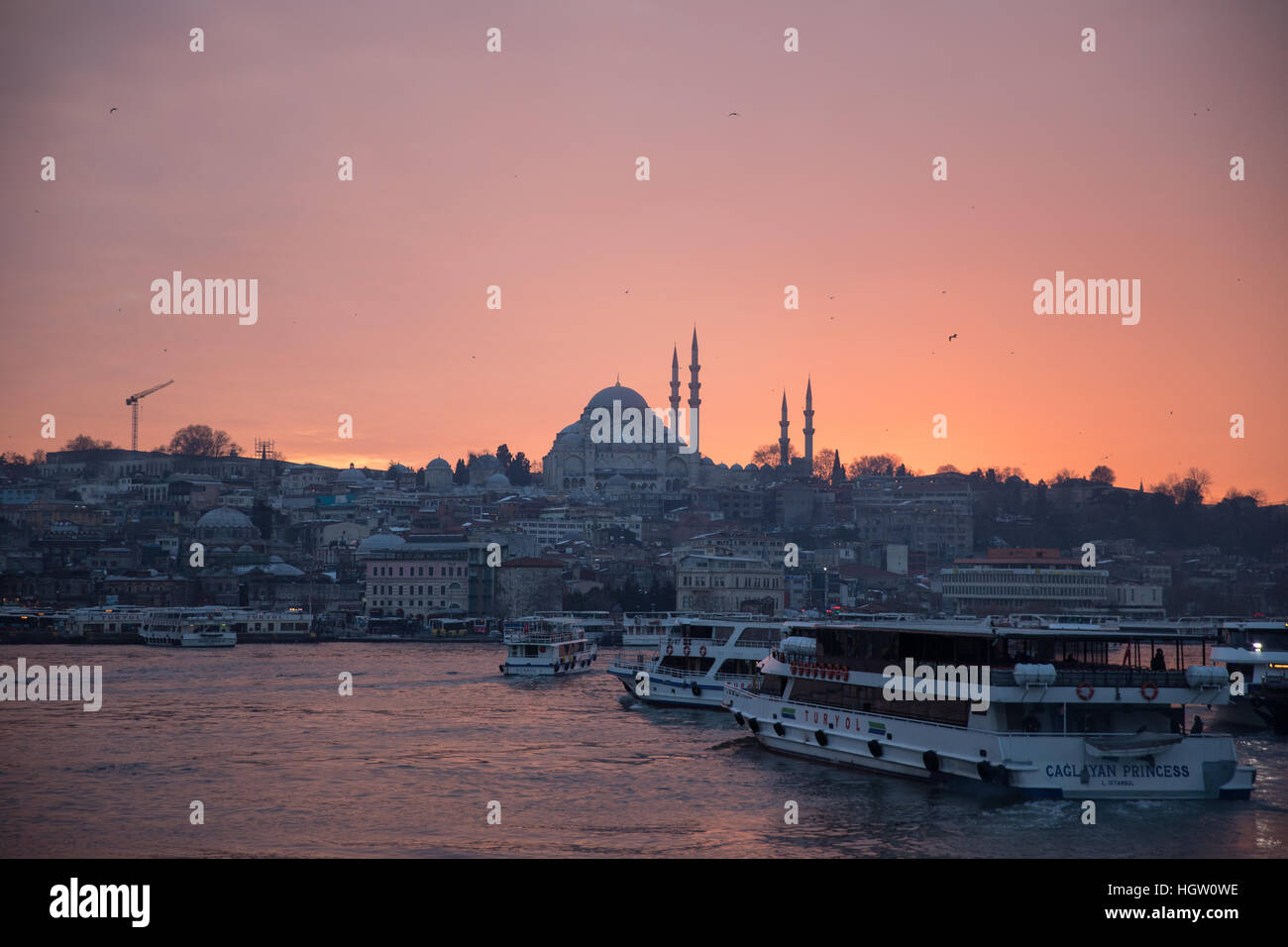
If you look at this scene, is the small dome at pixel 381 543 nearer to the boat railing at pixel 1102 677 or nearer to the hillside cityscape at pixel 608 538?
the hillside cityscape at pixel 608 538

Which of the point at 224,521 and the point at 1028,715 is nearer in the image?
the point at 1028,715

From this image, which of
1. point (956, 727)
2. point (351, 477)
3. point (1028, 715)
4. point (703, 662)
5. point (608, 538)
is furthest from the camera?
point (351, 477)

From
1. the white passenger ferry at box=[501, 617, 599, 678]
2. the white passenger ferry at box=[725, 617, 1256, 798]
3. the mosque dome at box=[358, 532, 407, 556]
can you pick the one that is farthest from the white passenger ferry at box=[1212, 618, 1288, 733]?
the mosque dome at box=[358, 532, 407, 556]

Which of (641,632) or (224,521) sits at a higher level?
(224,521)

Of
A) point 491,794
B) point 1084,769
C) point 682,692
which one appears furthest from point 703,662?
point 1084,769

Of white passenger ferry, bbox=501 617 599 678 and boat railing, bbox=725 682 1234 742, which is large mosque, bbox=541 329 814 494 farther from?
boat railing, bbox=725 682 1234 742

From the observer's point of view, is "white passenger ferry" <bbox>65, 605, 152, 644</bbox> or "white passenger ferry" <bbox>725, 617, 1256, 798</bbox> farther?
"white passenger ferry" <bbox>65, 605, 152, 644</bbox>

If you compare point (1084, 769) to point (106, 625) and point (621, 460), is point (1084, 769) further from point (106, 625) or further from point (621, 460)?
point (621, 460)

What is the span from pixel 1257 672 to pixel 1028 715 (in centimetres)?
1222

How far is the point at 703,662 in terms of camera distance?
25.9 m

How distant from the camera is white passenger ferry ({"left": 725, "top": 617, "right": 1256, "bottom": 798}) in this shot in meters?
14.1

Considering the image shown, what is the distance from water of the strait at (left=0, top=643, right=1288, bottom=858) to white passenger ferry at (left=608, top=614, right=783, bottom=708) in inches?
17.4
